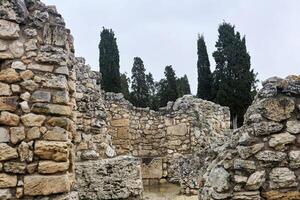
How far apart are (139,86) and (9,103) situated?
2159 centimetres

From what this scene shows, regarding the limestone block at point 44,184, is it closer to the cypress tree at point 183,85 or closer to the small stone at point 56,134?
the small stone at point 56,134

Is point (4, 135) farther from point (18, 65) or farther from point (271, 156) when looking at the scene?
point (271, 156)

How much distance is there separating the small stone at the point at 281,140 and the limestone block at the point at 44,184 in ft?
6.81

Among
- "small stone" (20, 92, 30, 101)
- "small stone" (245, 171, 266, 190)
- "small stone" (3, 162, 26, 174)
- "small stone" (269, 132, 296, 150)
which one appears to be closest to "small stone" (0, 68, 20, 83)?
"small stone" (20, 92, 30, 101)

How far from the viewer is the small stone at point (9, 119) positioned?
10.9 feet

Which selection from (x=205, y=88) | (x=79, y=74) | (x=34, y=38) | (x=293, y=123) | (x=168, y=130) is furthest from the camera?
(x=205, y=88)

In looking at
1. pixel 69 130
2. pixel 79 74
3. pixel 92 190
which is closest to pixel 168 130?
pixel 79 74

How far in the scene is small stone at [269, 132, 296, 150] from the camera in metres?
3.97

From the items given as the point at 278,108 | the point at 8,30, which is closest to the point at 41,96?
the point at 8,30

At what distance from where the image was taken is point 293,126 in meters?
4.02

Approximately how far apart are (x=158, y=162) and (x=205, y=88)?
12.2 metres

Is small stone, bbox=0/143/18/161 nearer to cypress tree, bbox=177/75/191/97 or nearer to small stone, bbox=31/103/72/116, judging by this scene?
small stone, bbox=31/103/72/116

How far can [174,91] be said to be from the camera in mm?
23719

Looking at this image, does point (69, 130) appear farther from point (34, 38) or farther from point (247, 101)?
point (247, 101)
